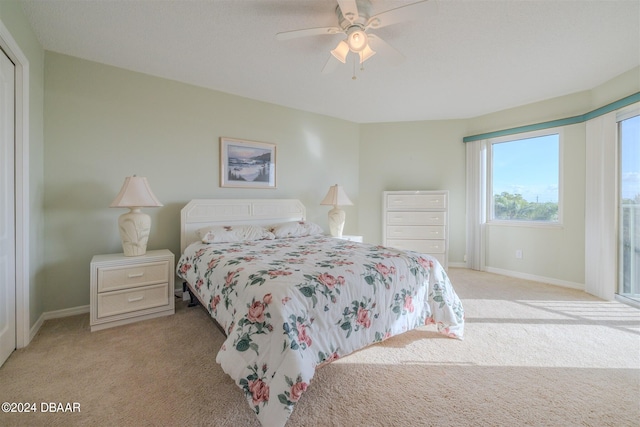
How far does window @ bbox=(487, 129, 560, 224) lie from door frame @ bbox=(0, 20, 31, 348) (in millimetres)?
5444

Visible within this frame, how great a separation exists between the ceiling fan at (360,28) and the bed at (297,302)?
5.09ft

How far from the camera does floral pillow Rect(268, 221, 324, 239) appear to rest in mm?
3252

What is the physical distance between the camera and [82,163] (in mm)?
2660

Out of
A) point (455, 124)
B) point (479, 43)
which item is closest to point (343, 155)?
point (455, 124)

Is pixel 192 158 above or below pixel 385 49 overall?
below

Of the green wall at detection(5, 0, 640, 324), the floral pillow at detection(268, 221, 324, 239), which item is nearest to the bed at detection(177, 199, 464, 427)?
the floral pillow at detection(268, 221, 324, 239)

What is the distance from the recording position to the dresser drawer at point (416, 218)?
421cm

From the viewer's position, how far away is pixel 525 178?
160 inches

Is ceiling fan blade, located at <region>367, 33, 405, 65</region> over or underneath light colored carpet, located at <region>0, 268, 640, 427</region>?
over

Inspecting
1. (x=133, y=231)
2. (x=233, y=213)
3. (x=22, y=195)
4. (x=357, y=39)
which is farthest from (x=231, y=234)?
(x=357, y=39)

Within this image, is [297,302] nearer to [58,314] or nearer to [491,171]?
[58,314]

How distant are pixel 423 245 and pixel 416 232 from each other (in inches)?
8.8

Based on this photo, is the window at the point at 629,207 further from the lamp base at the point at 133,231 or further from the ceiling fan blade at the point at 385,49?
the lamp base at the point at 133,231

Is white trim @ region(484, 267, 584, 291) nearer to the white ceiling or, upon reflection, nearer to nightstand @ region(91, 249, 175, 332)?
the white ceiling
